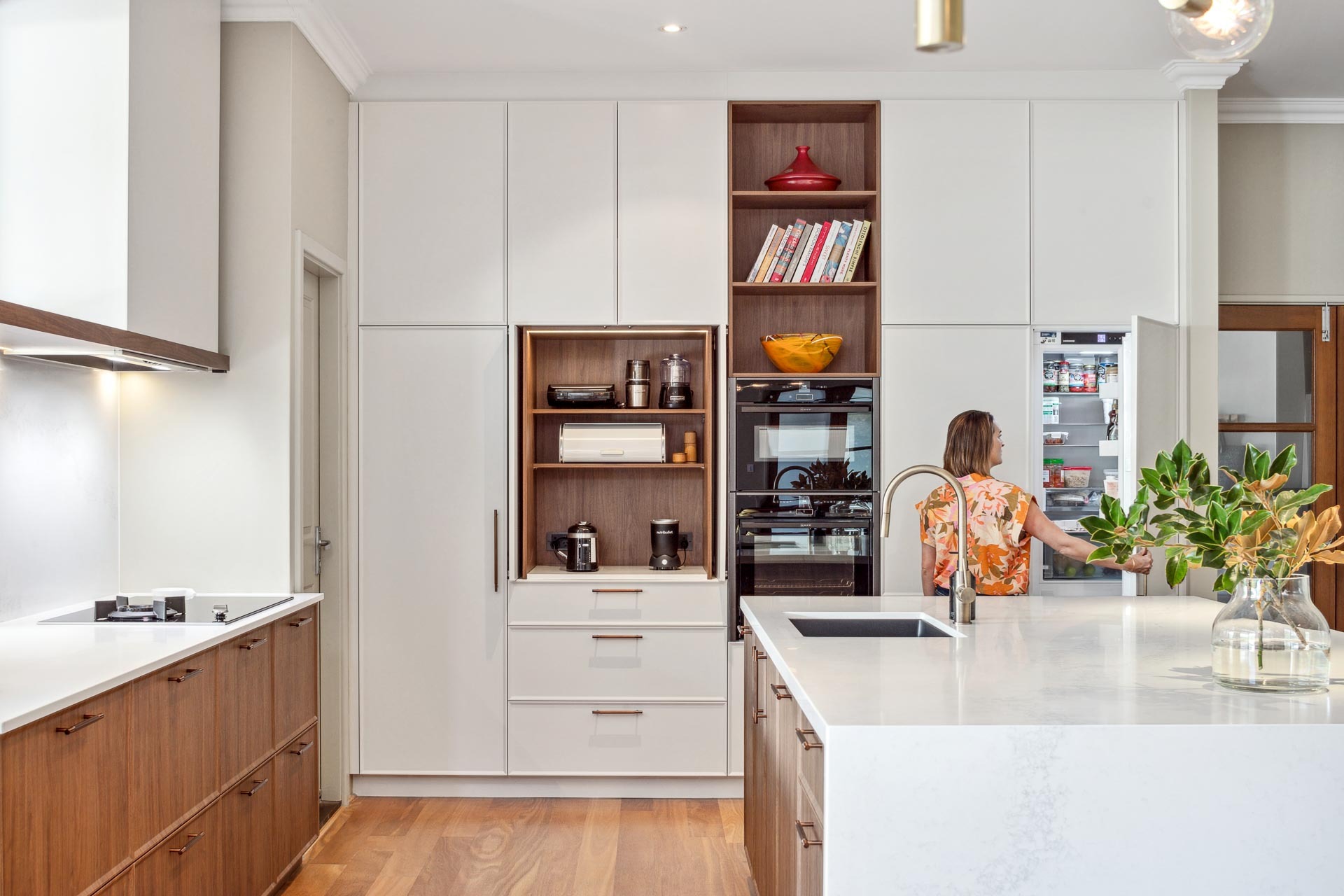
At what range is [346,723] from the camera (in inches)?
142

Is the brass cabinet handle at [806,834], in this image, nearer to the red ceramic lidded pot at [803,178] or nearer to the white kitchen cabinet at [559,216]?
the white kitchen cabinet at [559,216]

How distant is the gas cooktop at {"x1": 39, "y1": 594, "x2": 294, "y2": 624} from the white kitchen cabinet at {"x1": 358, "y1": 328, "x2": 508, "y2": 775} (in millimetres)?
946

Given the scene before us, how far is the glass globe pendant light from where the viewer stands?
3.87ft

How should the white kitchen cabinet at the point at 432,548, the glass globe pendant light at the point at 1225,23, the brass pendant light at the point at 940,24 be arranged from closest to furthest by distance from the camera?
the brass pendant light at the point at 940,24
the glass globe pendant light at the point at 1225,23
the white kitchen cabinet at the point at 432,548

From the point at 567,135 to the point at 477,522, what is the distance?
5.07 feet

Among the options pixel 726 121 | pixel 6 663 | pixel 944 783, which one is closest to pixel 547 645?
pixel 6 663

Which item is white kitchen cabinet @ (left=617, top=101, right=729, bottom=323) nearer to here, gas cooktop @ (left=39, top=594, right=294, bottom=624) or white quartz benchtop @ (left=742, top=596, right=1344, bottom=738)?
white quartz benchtop @ (left=742, top=596, right=1344, bottom=738)

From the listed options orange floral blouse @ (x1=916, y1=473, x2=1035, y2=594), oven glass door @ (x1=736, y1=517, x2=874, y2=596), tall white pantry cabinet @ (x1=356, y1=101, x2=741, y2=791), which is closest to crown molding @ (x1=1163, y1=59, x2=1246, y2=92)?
tall white pantry cabinet @ (x1=356, y1=101, x2=741, y2=791)

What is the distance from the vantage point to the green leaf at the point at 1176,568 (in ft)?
5.41

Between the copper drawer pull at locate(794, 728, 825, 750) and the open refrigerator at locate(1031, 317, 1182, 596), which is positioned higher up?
the open refrigerator at locate(1031, 317, 1182, 596)

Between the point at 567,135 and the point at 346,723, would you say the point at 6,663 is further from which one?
the point at 567,135

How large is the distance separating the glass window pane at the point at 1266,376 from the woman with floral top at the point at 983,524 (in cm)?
173

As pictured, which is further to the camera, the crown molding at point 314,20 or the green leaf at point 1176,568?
the crown molding at point 314,20

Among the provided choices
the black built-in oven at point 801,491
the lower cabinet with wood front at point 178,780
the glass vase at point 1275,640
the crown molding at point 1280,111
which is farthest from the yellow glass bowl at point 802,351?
the glass vase at point 1275,640
